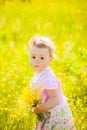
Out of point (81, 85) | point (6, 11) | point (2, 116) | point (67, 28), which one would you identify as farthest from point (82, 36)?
point (2, 116)

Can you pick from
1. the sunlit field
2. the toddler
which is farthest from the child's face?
the sunlit field

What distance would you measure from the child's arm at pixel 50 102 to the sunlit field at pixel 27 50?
0.14m

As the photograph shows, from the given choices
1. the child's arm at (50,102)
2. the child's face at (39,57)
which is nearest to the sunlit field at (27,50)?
the child's arm at (50,102)

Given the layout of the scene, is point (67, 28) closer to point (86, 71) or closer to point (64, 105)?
point (86, 71)

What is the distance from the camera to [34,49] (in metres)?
4.12

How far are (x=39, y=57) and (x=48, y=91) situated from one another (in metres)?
0.29

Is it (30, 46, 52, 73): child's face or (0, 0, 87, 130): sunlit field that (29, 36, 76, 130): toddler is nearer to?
(30, 46, 52, 73): child's face

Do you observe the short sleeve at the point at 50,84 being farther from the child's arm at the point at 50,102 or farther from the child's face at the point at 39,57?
the child's face at the point at 39,57

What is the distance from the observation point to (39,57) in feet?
13.5

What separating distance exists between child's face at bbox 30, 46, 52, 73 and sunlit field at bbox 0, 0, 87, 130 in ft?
0.84

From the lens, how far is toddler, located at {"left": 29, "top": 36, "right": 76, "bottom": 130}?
4.07 m

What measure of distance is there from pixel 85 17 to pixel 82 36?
4.77 feet

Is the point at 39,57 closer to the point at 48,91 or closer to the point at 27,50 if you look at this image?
the point at 48,91

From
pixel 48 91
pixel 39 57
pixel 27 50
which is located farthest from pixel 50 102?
pixel 27 50
